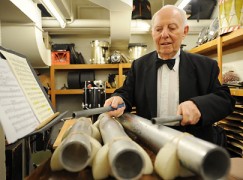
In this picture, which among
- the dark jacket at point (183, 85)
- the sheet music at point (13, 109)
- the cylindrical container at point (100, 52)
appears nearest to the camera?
the sheet music at point (13, 109)

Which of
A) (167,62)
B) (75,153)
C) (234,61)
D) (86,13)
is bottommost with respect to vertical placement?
(75,153)

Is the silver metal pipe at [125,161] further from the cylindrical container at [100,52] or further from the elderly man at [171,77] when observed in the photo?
the cylindrical container at [100,52]

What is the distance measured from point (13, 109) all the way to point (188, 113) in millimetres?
686

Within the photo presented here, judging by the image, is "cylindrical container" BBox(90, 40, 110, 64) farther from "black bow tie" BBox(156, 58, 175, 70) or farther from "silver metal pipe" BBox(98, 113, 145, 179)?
"silver metal pipe" BBox(98, 113, 145, 179)

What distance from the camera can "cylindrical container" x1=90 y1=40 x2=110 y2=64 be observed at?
13.4 feet

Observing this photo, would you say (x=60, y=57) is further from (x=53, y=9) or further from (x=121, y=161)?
(x=121, y=161)

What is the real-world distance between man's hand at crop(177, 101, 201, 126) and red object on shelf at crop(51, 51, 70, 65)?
3.53 metres

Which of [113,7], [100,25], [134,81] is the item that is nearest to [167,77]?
→ [134,81]

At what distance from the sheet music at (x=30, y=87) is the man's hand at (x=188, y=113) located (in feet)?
2.09

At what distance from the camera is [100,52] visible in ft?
13.6

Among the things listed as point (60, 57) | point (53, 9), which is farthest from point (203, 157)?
point (60, 57)

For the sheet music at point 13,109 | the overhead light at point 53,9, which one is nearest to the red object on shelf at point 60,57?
the overhead light at point 53,9

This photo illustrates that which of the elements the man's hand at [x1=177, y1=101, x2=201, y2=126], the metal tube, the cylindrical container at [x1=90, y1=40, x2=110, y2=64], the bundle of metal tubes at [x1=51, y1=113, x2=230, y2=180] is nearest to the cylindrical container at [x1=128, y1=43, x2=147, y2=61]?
the cylindrical container at [x1=90, y1=40, x2=110, y2=64]

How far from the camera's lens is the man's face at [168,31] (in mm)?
1438
